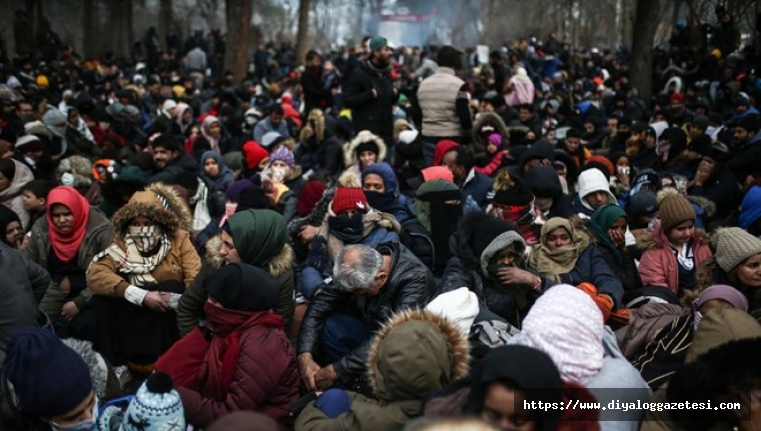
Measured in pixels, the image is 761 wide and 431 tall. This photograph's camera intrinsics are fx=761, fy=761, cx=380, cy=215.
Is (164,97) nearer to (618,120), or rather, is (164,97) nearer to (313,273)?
(618,120)

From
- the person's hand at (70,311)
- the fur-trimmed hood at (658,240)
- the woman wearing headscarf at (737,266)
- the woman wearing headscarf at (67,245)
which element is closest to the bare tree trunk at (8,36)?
the woman wearing headscarf at (67,245)

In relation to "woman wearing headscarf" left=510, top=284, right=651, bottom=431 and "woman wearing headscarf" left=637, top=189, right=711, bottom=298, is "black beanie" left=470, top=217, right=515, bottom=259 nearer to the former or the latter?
"woman wearing headscarf" left=510, top=284, right=651, bottom=431

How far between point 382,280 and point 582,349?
148 cm

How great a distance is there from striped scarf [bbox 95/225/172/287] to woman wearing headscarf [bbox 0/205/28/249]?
95cm

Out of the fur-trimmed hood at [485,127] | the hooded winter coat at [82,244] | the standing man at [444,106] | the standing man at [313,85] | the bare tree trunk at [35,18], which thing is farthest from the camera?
the bare tree trunk at [35,18]

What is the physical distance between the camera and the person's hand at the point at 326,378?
4254mm

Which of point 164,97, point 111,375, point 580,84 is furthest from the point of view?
point 580,84

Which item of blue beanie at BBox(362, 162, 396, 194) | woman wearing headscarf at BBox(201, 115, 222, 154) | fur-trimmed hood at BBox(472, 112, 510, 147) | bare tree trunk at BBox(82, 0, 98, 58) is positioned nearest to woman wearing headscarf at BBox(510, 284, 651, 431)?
blue beanie at BBox(362, 162, 396, 194)

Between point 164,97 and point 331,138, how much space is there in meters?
9.33

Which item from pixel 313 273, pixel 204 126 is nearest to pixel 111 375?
pixel 313 273

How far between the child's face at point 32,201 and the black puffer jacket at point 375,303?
3233 millimetres

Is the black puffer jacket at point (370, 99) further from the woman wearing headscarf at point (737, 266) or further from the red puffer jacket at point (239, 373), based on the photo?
Answer: the red puffer jacket at point (239, 373)

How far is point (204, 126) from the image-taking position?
12773 millimetres

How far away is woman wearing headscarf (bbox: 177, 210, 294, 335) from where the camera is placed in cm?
455
